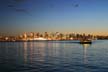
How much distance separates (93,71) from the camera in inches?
1483

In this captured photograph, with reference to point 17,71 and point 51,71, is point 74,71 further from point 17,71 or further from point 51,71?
point 17,71

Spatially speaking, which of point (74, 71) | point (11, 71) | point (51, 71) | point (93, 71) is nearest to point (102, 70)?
point (93, 71)

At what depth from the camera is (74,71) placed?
3772cm

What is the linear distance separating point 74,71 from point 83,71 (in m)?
1.62

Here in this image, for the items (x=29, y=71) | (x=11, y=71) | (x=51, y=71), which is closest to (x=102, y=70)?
(x=51, y=71)

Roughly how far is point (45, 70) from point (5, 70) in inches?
300

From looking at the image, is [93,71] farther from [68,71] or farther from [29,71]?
[29,71]

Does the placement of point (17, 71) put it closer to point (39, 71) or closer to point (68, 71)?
point (39, 71)

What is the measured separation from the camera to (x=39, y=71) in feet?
124

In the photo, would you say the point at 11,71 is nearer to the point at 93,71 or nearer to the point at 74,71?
the point at 74,71

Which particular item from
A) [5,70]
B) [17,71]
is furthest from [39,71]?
[5,70]

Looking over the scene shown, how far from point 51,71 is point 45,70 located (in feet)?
5.25

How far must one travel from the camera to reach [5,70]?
3934 cm

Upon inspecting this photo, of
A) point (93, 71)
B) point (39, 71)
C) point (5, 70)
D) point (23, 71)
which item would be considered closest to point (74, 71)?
point (93, 71)
